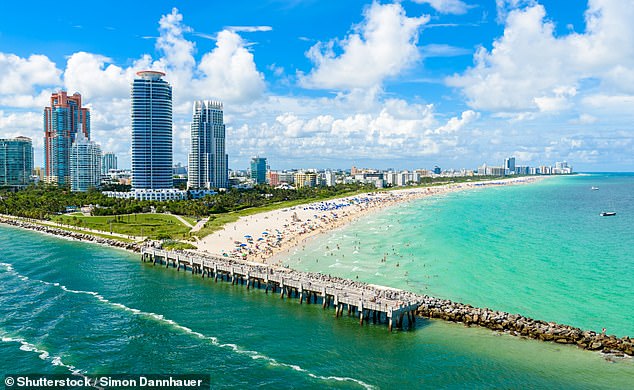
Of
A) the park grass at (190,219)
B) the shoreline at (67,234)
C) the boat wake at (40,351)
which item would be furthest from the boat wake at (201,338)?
the park grass at (190,219)

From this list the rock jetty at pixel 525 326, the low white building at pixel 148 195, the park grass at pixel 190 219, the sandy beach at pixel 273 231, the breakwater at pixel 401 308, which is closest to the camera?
the rock jetty at pixel 525 326

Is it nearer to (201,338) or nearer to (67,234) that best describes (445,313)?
(201,338)

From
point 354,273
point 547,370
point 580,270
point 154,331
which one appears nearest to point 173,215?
point 354,273

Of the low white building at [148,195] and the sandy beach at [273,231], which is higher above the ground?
the low white building at [148,195]

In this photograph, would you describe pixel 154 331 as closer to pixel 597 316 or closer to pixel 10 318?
pixel 10 318

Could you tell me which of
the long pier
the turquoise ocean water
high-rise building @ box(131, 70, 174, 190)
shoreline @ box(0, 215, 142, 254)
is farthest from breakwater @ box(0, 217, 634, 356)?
high-rise building @ box(131, 70, 174, 190)

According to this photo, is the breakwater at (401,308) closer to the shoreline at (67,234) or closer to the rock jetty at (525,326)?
the rock jetty at (525,326)

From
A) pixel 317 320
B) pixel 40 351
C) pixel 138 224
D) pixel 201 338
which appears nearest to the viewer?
pixel 40 351

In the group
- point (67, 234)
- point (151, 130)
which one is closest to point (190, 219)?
point (67, 234)
